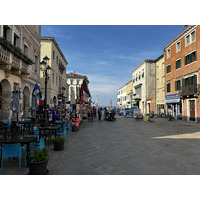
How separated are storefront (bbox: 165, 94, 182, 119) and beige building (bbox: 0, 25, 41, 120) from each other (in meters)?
19.0

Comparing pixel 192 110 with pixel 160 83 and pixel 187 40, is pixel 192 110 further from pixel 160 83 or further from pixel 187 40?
pixel 160 83

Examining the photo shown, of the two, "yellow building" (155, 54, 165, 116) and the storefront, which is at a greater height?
"yellow building" (155, 54, 165, 116)

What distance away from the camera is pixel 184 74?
20.3 metres

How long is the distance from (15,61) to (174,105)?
22.1m

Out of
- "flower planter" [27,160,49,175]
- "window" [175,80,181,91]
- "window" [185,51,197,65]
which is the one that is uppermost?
"window" [185,51,197,65]

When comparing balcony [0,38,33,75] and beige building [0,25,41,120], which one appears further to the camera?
beige building [0,25,41,120]

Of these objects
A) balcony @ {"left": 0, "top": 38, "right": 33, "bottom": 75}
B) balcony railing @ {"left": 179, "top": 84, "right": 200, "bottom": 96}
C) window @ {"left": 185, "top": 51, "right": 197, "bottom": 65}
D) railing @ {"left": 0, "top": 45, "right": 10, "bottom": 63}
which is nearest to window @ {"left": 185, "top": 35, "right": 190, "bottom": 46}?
window @ {"left": 185, "top": 51, "right": 197, "bottom": 65}

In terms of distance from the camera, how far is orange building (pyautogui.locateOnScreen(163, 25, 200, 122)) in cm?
1800

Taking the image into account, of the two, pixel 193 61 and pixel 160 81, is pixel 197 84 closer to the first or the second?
pixel 193 61

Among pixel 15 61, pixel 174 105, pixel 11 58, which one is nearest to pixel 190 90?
pixel 174 105

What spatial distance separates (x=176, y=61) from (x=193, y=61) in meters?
4.02

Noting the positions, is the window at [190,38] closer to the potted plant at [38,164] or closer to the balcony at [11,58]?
the balcony at [11,58]

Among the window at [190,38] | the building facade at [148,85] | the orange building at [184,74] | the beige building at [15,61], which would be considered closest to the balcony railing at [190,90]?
the orange building at [184,74]

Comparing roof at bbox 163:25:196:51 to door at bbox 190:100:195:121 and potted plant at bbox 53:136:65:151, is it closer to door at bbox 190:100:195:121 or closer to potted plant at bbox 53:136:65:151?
door at bbox 190:100:195:121
